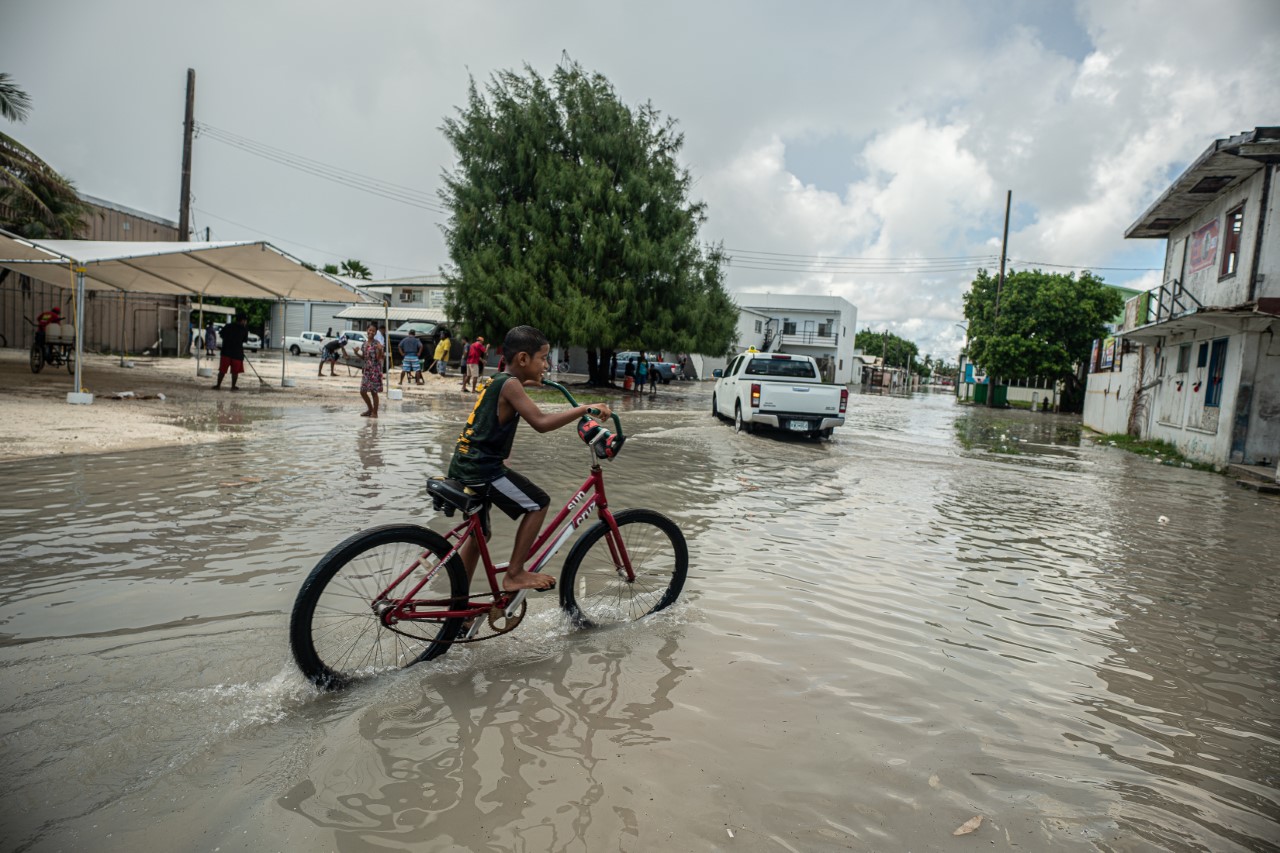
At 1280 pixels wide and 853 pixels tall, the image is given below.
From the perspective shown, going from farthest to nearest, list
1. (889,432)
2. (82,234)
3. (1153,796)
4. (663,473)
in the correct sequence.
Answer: (82,234)
(889,432)
(663,473)
(1153,796)

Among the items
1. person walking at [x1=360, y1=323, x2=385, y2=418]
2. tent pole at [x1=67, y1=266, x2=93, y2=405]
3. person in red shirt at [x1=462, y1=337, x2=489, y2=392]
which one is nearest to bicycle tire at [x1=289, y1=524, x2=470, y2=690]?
person walking at [x1=360, y1=323, x2=385, y2=418]

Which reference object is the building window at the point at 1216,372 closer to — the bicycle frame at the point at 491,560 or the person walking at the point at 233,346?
the bicycle frame at the point at 491,560

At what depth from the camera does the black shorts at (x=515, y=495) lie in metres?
3.86

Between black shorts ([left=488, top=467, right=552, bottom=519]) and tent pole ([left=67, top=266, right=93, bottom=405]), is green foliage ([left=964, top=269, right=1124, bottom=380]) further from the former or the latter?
black shorts ([left=488, top=467, right=552, bottom=519])

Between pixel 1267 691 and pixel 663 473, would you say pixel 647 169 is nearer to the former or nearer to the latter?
pixel 663 473

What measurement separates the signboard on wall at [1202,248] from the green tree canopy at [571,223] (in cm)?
1492

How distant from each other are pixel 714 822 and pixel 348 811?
1.28 meters

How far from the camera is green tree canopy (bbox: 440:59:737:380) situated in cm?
2586

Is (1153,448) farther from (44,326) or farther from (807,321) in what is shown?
(807,321)

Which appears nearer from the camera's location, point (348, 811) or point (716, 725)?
point (348, 811)

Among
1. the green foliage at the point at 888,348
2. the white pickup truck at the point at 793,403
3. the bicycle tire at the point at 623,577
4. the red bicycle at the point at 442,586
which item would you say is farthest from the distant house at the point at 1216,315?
the green foliage at the point at 888,348

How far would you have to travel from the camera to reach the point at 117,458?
8758 millimetres

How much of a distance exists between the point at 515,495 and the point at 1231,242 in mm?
19729

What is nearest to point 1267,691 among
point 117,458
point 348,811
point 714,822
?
point 714,822
